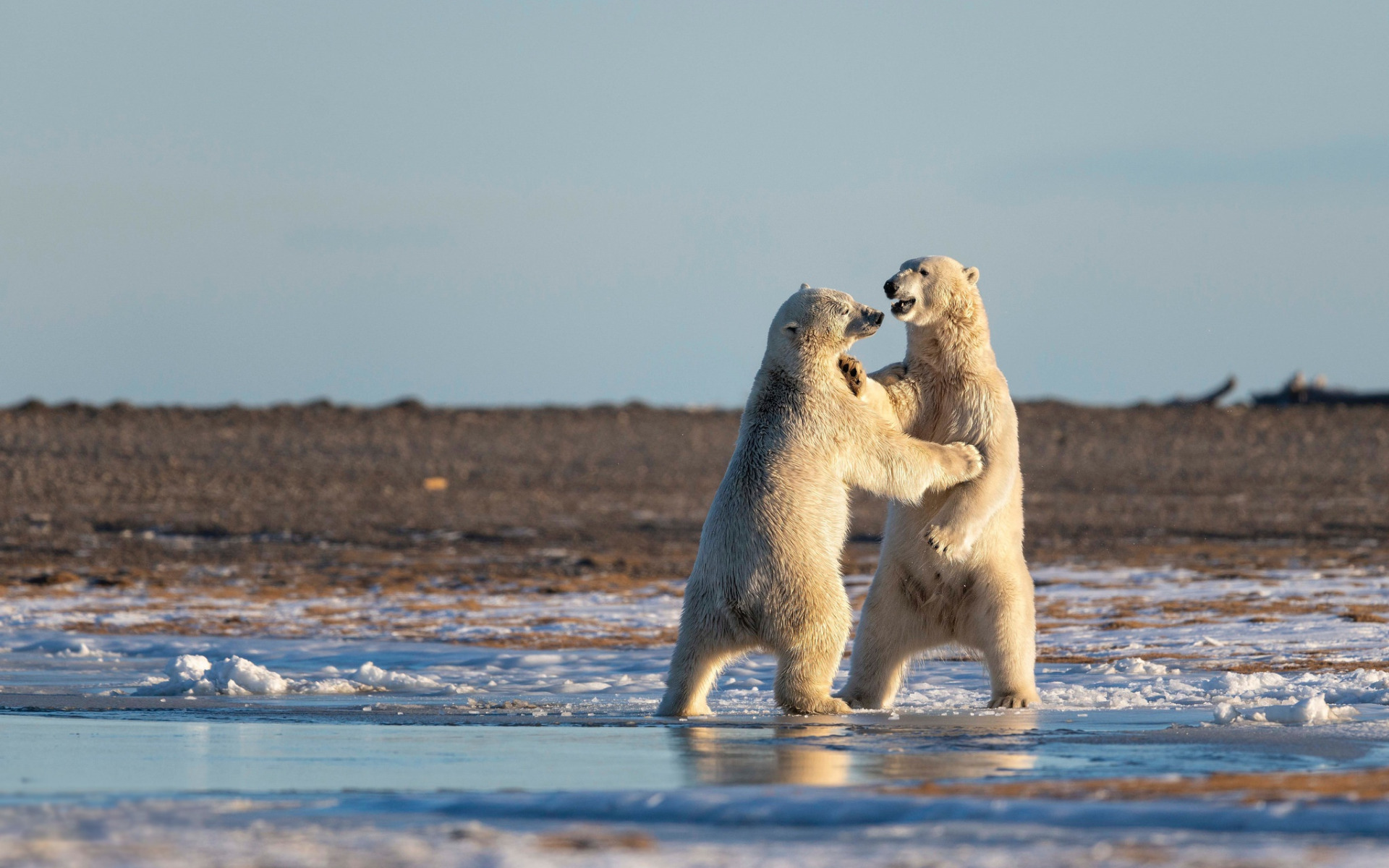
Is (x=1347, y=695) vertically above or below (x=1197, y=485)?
below

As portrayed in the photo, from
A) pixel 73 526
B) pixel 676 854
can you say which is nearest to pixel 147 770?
pixel 676 854

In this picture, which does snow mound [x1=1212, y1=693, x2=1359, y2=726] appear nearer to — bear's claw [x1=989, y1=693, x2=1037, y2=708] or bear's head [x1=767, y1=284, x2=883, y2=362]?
bear's claw [x1=989, y1=693, x2=1037, y2=708]

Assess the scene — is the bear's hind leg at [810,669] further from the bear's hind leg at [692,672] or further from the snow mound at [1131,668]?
the snow mound at [1131,668]

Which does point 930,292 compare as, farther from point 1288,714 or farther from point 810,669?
point 1288,714

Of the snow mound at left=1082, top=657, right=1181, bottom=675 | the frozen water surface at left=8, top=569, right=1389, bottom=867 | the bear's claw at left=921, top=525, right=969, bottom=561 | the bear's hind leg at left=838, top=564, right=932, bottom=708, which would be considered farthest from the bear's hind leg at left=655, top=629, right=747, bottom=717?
the snow mound at left=1082, top=657, right=1181, bottom=675

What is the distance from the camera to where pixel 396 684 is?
8.41 metres

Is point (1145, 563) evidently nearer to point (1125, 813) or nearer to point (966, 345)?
point (966, 345)

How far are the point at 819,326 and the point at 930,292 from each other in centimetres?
61

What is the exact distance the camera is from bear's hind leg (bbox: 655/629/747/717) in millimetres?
6742

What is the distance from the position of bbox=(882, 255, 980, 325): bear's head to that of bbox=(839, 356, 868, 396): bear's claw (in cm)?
37

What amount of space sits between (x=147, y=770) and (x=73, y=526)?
55.8 ft

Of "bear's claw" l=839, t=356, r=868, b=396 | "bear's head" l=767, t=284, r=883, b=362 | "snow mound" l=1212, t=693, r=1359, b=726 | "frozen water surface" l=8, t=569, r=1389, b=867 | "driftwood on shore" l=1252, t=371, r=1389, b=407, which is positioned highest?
"driftwood on shore" l=1252, t=371, r=1389, b=407

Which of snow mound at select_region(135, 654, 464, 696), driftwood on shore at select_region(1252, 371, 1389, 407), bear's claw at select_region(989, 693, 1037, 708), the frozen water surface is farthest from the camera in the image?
driftwood on shore at select_region(1252, 371, 1389, 407)

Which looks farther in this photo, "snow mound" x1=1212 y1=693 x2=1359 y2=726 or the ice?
the ice
